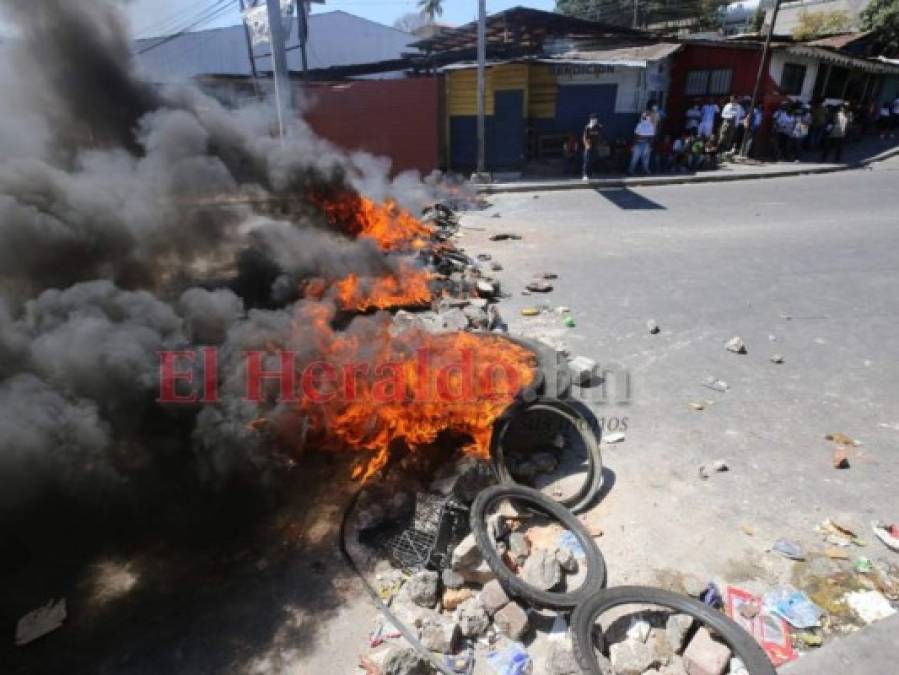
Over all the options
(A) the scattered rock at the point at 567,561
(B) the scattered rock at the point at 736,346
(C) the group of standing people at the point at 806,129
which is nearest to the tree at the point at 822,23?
(C) the group of standing people at the point at 806,129

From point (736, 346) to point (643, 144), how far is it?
1223 cm

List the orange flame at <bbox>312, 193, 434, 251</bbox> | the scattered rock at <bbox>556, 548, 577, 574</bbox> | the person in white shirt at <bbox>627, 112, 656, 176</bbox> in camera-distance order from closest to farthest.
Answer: the scattered rock at <bbox>556, 548, 577, 574</bbox> < the orange flame at <bbox>312, 193, 434, 251</bbox> < the person in white shirt at <bbox>627, 112, 656, 176</bbox>

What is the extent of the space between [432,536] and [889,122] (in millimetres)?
30841

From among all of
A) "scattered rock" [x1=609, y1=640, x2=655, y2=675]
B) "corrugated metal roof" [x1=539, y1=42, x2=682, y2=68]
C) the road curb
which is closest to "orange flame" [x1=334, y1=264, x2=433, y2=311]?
"scattered rock" [x1=609, y1=640, x2=655, y2=675]

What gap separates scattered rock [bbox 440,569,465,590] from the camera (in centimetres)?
371

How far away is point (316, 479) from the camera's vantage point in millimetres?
4656

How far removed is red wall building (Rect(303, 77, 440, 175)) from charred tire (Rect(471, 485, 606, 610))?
14.2 meters

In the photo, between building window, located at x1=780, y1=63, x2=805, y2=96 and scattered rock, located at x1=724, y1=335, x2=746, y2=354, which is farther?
building window, located at x1=780, y1=63, x2=805, y2=96

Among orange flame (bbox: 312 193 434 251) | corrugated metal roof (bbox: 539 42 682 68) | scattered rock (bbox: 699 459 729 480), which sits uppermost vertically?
corrugated metal roof (bbox: 539 42 682 68)

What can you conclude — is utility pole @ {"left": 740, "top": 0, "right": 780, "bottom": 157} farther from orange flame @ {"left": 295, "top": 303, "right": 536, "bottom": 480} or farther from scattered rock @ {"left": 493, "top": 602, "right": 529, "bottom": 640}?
scattered rock @ {"left": 493, "top": 602, "right": 529, "bottom": 640}

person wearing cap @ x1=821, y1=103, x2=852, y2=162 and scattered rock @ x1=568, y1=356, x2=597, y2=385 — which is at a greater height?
person wearing cap @ x1=821, y1=103, x2=852, y2=162

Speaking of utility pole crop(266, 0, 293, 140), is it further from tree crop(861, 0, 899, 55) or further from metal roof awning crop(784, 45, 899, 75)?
tree crop(861, 0, 899, 55)

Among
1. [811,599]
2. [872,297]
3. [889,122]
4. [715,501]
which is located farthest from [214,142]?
[889,122]

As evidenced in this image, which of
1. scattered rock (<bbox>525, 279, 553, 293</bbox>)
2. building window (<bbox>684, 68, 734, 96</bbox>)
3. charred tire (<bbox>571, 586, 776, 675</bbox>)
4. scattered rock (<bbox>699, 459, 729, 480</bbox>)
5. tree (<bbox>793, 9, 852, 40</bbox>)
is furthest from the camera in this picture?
tree (<bbox>793, 9, 852, 40</bbox>)
